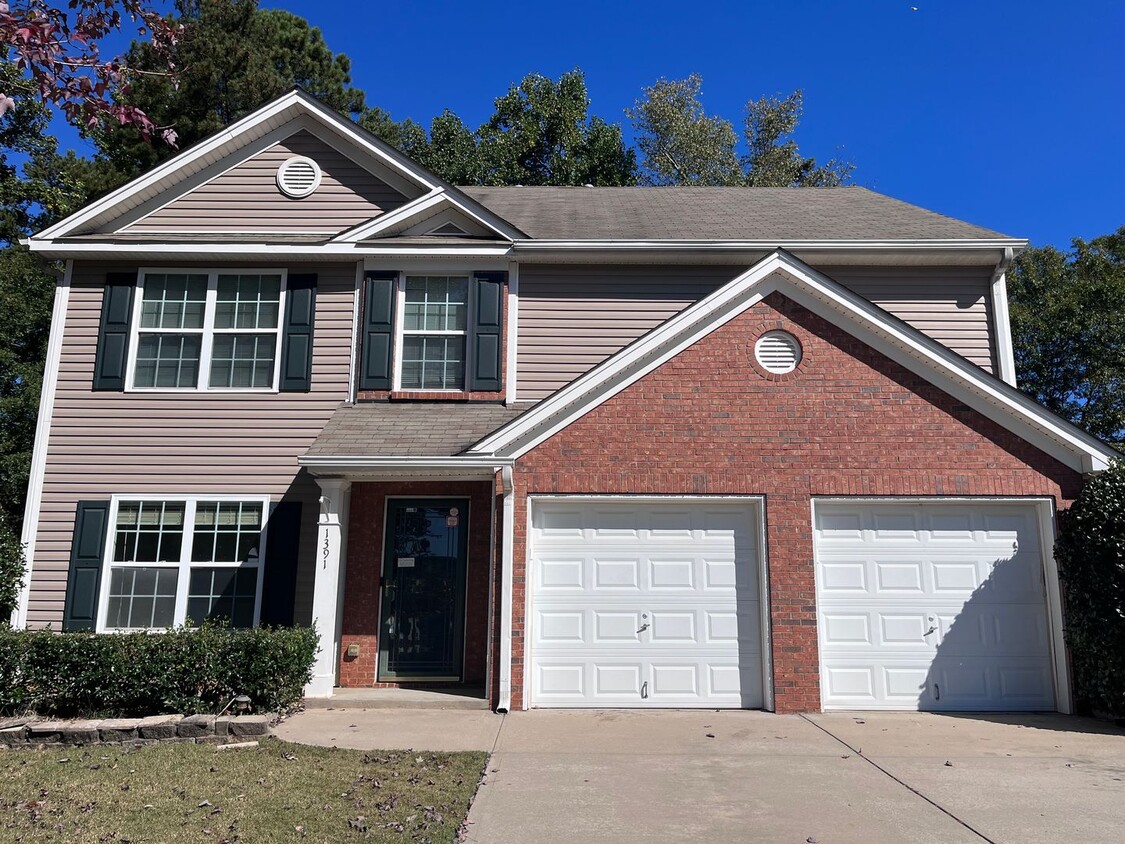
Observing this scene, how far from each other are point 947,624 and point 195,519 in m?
9.09

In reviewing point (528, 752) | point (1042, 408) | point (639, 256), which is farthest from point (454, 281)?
point (1042, 408)

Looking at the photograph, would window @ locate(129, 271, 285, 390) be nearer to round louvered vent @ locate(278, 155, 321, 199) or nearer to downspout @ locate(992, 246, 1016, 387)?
round louvered vent @ locate(278, 155, 321, 199)

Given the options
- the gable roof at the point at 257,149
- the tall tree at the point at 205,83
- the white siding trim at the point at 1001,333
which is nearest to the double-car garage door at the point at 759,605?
the white siding trim at the point at 1001,333

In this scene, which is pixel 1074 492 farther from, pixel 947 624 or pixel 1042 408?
pixel 947 624

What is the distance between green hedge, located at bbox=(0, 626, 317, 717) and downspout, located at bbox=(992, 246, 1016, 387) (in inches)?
386

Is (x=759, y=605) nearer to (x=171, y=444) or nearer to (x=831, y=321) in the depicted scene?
(x=831, y=321)

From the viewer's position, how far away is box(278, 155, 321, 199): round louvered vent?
11.9m

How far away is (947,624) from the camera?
9.23 meters

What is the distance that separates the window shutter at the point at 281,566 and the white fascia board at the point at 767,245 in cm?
470

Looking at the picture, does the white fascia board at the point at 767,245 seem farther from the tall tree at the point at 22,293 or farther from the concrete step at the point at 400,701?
the tall tree at the point at 22,293

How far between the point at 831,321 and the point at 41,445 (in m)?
10.1

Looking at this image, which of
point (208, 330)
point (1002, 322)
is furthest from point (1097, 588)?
point (208, 330)

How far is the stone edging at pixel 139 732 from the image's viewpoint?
25.3 feet

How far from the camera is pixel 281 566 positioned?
411 inches
